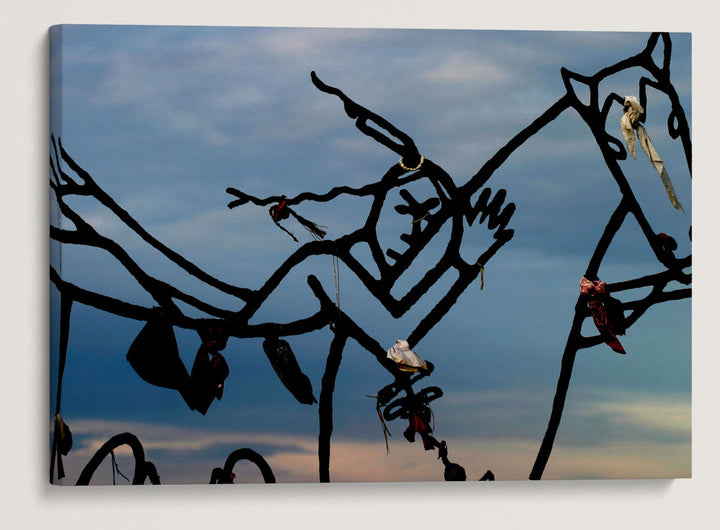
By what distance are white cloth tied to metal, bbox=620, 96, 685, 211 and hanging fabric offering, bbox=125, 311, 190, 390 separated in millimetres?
1319

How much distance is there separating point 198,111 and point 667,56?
1267mm

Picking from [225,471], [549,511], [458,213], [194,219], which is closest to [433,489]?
[549,511]

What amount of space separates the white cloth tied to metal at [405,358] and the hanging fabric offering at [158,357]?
542 mm

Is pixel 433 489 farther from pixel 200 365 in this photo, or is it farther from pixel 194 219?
pixel 194 219

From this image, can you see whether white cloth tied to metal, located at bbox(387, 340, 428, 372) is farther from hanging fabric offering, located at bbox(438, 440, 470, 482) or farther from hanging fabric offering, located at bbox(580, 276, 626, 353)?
hanging fabric offering, located at bbox(580, 276, 626, 353)

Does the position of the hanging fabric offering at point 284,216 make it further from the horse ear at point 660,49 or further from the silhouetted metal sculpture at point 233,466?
the horse ear at point 660,49

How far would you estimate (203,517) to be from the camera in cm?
240

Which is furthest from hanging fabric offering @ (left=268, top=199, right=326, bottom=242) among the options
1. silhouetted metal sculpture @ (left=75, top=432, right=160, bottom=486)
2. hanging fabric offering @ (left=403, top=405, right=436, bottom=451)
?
silhouetted metal sculpture @ (left=75, top=432, right=160, bottom=486)

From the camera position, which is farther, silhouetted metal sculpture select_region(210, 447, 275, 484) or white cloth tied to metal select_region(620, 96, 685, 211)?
white cloth tied to metal select_region(620, 96, 685, 211)

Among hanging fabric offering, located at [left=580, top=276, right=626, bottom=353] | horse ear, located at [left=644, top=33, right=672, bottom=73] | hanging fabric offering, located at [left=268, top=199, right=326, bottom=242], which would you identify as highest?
horse ear, located at [left=644, top=33, right=672, bottom=73]

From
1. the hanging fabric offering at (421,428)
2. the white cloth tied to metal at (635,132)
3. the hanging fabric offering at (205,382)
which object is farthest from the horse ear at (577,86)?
the hanging fabric offering at (205,382)

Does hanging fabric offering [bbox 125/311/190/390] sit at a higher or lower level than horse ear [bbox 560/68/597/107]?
lower

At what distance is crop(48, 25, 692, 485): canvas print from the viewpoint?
238 cm

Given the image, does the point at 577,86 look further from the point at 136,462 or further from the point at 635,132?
the point at 136,462
